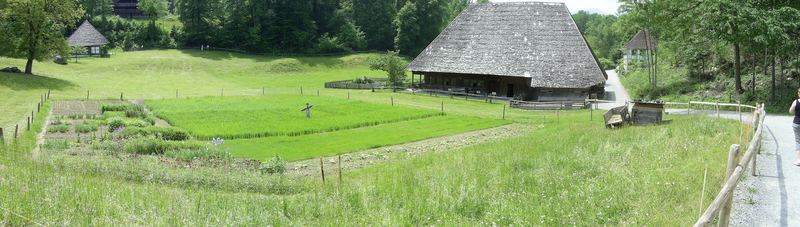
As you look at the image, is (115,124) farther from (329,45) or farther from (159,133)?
(329,45)

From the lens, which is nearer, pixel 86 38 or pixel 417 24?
pixel 86 38

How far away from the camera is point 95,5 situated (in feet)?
304

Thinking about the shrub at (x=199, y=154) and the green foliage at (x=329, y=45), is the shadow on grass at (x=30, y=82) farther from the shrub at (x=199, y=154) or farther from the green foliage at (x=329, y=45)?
the green foliage at (x=329, y=45)

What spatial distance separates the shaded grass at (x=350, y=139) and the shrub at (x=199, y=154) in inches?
55.0

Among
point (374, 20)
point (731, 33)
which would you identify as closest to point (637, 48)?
point (374, 20)

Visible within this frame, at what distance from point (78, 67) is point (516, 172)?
59884mm

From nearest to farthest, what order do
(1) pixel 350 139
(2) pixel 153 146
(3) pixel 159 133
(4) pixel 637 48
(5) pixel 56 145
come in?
(5) pixel 56 145 → (2) pixel 153 146 → (3) pixel 159 133 → (1) pixel 350 139 → (4) pixel 637 48

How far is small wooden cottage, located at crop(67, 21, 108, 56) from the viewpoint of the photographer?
71.7 metres

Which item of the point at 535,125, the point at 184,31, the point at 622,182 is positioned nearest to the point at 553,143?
the point at 622,182

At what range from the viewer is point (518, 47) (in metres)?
49.4

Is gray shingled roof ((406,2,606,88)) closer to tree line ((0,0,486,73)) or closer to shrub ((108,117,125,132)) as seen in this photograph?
shrub ((108,117,125,132))

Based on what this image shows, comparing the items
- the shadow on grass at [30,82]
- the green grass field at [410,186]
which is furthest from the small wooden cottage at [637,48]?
the shadow on grass at [30,82]

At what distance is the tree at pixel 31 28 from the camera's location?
2009 inches

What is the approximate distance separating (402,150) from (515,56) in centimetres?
2583
